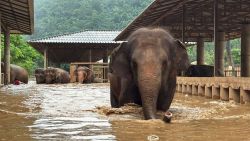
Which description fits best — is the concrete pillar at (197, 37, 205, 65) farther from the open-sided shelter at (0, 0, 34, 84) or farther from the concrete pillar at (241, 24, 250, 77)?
the open-sided shelter at (0, 0, 34, 84)

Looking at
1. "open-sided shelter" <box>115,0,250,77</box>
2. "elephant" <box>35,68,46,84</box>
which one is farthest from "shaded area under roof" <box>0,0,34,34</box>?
"open-sided shelter" <box>115,0,250,77</box>

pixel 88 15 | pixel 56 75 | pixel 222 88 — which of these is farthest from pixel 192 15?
pixel 88 15

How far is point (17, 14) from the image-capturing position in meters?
22.5

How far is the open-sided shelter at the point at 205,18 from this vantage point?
20.3 m

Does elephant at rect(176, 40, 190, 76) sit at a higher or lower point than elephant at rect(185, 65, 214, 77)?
higher

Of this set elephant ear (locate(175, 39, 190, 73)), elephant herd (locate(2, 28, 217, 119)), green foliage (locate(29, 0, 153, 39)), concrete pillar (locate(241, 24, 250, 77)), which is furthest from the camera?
green foliage (locate(29, 0, 153, 39))

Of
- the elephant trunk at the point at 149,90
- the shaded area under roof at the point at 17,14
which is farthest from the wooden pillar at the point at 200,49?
the elephant trunk at the point at 149,90

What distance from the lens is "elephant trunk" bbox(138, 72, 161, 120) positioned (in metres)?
6.92

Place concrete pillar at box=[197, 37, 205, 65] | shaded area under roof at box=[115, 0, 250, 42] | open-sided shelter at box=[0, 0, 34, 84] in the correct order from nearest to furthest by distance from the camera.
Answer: open-sided shelter at box=[0, 0, 34, 84]
shaded area under roof at box=[115, 0, 250, 42]
concrete pillar at box=[197, 37, 205, 65]

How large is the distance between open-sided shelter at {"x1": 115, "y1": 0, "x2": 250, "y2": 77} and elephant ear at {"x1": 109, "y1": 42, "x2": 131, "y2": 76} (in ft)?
33.2

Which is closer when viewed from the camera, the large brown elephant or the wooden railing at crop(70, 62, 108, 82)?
the large brown elephant

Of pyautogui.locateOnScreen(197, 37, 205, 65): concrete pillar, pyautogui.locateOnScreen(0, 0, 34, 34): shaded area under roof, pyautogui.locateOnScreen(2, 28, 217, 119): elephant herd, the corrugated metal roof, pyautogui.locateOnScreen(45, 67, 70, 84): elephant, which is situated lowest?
pyautogui.locateOnScreen(45, 67, 70, 84): elephant

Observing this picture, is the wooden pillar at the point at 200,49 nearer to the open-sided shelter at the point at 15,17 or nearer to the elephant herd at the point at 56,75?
the elephant herd at the point at 56,75

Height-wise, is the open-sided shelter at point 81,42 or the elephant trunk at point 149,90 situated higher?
the open-sided shelter at point 81,42
